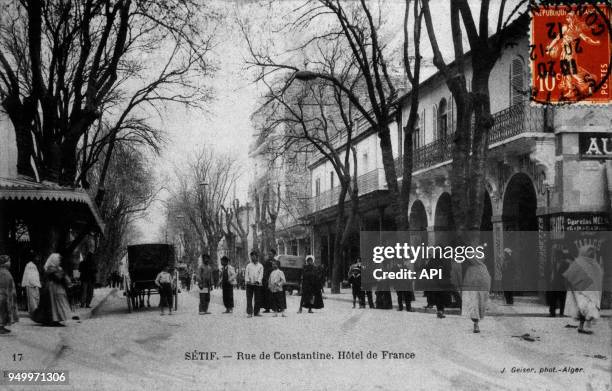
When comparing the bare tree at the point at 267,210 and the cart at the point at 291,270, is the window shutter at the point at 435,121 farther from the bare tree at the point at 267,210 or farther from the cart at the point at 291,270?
the bare tree at the point at 267,210

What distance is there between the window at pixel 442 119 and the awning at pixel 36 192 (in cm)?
1289

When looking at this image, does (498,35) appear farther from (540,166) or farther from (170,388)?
(170,388)

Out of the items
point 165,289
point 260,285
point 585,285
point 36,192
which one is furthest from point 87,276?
point 585,285

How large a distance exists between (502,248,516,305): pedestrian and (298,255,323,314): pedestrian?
175 inches

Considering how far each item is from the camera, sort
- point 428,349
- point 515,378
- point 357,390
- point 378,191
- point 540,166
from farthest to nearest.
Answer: point 378,191, point 540,166, point 428,349, point 515,378, point 357,390

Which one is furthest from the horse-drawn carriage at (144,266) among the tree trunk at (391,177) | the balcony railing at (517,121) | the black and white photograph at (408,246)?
the balcony railing at (517,121)

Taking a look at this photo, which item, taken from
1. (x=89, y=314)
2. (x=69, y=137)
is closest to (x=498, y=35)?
(x=69, y=137)

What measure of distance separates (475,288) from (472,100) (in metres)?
3.54

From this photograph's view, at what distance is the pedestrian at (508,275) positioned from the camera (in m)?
16.4

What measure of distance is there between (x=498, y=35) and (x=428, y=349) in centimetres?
587

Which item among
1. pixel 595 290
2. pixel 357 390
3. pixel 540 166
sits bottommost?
pixel 357 390

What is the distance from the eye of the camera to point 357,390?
309 inches

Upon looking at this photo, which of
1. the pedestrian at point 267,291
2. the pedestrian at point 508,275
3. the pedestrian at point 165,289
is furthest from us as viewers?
the pedestrian at point 165,289

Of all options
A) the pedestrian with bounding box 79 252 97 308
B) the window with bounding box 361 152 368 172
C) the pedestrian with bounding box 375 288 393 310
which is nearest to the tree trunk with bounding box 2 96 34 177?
the pedestrian with bounding box 79 252 97 308
